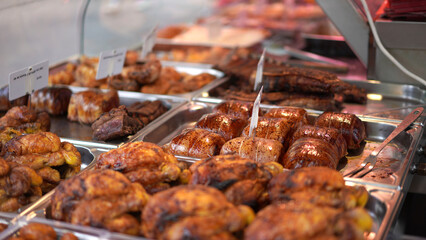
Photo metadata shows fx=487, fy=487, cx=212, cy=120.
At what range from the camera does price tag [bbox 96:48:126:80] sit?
11.9 feet

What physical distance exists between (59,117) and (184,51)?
206cm

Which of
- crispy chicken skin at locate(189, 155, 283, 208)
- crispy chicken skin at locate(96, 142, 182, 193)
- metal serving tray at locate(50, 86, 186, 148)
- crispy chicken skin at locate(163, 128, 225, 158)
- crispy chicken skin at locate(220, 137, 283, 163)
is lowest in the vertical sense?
metal serving tray at locate(50, 86, 186, 148)

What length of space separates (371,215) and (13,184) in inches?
57.0

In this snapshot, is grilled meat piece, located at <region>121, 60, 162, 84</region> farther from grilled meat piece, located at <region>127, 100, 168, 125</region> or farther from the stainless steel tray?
the stainless steel tray

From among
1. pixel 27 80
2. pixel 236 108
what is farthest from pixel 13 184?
pixel 236 108

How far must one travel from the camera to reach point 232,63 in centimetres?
432

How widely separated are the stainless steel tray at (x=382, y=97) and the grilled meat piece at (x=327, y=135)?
0.83 metres

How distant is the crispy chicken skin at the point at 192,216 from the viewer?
4.78 ft

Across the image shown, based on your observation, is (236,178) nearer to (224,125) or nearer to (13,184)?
(13,184)

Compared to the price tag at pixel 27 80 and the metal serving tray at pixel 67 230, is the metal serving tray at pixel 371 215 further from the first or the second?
the price tag at pixel 27 80

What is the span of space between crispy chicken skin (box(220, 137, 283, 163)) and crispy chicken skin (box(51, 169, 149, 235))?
766 mm

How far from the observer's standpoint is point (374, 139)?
3045mm

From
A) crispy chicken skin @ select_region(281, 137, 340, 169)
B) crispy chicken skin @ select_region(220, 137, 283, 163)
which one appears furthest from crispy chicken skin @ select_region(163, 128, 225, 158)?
crispy chicken skin @ select_region(281, 137, 340, 169)

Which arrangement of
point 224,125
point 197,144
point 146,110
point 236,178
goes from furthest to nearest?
point 146,110, point 224,125, point 197,144, point 236,178
